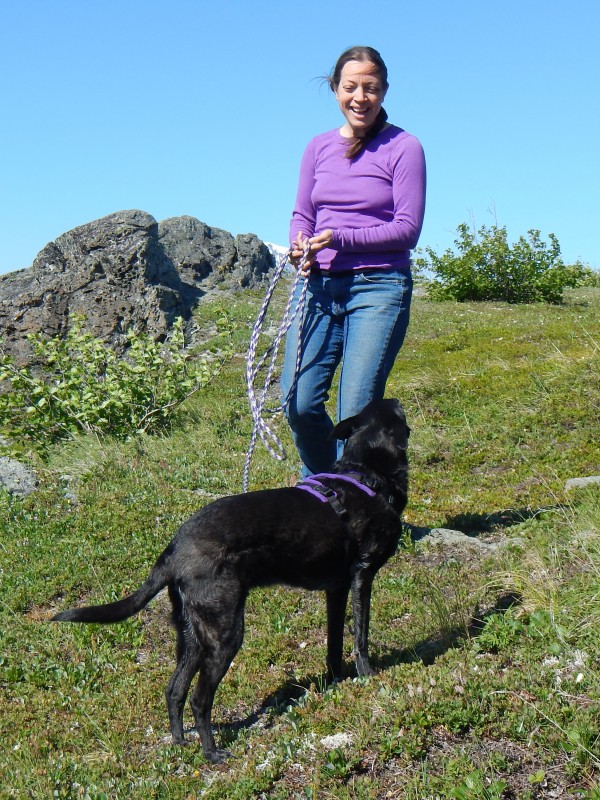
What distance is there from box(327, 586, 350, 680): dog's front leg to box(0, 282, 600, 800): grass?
15 centimetres

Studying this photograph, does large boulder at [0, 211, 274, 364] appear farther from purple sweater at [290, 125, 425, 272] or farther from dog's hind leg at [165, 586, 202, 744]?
dog's hind leg at [165, 586, 202, 744]

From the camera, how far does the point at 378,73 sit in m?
5.21

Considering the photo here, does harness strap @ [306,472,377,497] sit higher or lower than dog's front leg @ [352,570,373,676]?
higher

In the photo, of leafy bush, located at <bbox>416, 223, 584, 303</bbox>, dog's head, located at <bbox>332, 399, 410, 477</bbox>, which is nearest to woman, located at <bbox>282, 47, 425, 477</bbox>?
dog's head, located at <bbox>332, 399, 410, 477</bbox>

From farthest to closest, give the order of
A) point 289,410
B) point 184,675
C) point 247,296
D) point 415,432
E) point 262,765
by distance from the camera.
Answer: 1. point 247,296
2. point 415,432
3. point 289,410
4. point 184,675
5. point 262,765

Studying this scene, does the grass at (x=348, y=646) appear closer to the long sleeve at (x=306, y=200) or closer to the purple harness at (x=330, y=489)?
the purple harness at (x=330, y=489)

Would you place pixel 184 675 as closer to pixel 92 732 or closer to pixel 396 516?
pixel 92 732

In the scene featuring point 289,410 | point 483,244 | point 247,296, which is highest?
point 483,244

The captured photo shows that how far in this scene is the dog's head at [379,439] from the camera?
481 centimetres

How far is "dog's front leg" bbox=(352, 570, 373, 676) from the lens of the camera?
4.46m

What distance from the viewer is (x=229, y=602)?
3.95 m

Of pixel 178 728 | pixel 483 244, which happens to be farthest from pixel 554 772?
pixel 483 244

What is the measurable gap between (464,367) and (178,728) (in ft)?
31.5

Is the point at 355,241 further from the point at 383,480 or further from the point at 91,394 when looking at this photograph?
the point at 91,394
